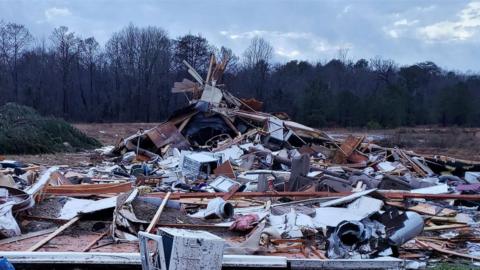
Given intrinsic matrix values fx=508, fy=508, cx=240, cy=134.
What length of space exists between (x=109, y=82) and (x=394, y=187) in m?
45.8

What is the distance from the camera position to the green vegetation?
1897cm

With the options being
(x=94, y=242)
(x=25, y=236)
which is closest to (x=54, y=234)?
(x=25, y=236)

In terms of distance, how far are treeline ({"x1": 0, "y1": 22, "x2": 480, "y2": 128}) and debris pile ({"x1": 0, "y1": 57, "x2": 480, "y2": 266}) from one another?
1261 inches

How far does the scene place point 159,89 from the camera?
51438 millimetres

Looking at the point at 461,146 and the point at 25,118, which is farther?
the point at 461,146

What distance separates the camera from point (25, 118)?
70.5 feet

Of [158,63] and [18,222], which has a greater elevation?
[158,63]

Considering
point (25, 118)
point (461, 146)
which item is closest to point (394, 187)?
point (25, 118)

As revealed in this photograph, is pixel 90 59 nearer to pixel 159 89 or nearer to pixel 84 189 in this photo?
pixel 159 89

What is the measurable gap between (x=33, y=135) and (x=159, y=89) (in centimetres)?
3210

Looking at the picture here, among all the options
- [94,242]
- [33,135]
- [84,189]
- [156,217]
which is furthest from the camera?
[33,135]

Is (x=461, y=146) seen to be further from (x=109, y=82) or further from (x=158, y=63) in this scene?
(x=109, y=82)

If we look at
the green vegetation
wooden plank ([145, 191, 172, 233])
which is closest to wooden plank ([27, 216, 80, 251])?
wooden plank ([145, 191, 172, 233])

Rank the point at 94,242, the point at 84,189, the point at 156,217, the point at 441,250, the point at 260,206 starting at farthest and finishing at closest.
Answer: the point at 84,189 < the point at 260,206 < the point at 156,217 < the point at 441,250 < the point at 94,242
